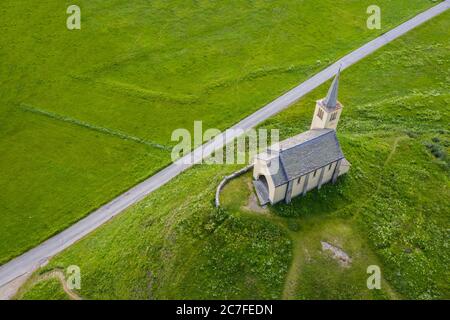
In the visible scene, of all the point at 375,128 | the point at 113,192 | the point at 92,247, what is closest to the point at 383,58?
the point at 375,128

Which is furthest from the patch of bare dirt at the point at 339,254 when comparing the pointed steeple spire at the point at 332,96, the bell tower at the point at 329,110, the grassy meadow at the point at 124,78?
the grassy meadow at the point at 124,78

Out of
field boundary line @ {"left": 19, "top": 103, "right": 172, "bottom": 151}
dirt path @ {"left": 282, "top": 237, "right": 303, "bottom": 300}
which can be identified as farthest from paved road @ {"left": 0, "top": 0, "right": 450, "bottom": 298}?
dirt path @ {"left": 282, "top": 237, "right": 303, "bottom": 300}

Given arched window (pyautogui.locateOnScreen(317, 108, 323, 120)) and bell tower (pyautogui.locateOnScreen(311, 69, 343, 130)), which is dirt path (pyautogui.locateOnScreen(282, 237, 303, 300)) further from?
arched window (pyautogui.locateOnScreen(317, 108, 323, 120))

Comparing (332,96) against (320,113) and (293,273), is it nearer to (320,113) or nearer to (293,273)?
(320,113)

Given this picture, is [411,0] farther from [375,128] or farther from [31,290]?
[31,290]

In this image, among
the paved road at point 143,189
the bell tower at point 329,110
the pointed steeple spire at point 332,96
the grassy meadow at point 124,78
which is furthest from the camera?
the grassy meadow at point 124,78

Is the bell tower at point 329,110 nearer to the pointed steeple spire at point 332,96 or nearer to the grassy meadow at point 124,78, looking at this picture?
the pointed steeple spire at point 332,96
